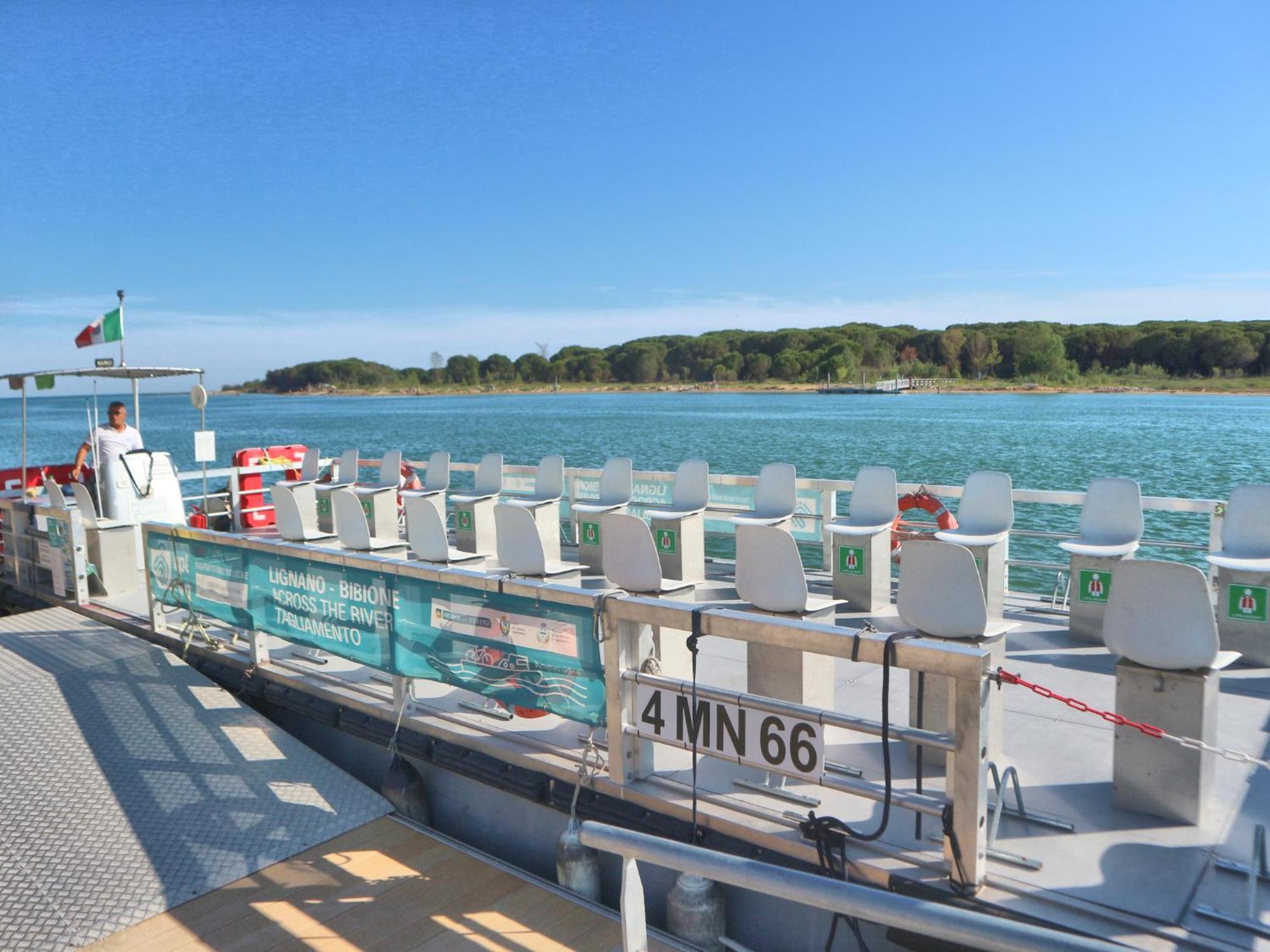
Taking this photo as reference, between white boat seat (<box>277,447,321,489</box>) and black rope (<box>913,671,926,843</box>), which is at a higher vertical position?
white boat seat (<box>277,447,321,489</box>)

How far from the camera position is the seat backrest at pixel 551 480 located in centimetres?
786

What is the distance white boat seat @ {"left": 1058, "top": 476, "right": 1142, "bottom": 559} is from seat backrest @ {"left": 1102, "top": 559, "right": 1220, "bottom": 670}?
2.31 meters

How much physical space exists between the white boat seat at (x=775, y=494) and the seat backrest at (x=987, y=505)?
1.18 metres

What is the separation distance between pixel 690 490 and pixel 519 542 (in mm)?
2143

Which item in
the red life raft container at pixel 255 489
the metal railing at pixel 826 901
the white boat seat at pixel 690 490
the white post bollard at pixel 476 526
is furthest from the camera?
the red life raft container at pixel 255 489

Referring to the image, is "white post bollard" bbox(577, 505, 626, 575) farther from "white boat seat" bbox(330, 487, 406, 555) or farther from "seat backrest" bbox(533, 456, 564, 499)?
"white boat seat" bbox(330, 487, 406, 555)

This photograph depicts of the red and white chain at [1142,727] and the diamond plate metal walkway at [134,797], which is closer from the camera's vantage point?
the red and white chain at [1142,727]

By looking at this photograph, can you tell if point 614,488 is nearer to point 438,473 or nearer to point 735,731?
point 438,473

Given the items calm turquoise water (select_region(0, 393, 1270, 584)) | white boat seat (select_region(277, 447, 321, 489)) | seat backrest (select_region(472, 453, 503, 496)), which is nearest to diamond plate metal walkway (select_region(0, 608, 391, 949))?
seat backrest (select_region(472, 453, 503, 496))

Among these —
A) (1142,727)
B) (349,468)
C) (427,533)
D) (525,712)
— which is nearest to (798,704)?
(1142,727)

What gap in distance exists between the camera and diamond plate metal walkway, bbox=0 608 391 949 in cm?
349

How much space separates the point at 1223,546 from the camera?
211 inches

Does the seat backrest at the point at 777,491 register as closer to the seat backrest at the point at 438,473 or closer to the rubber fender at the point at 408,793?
the seat backrest at the point at 438,473

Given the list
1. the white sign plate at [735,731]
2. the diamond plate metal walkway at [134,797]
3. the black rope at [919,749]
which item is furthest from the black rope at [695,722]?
the diamond plate metal walkway at [134,797]
